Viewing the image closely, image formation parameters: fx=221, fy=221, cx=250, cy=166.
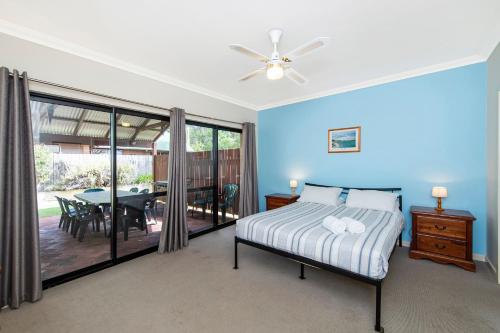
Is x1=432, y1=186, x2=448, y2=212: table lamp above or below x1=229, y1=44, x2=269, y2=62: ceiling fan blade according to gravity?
below

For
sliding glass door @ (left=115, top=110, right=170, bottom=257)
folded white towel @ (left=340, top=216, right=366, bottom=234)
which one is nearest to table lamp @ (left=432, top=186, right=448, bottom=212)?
folded white towel @ (left=340, top=216, right=366, bottom=234)

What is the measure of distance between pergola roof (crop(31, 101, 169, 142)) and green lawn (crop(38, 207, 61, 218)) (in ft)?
3.09

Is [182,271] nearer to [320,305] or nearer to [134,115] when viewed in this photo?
[320,305]

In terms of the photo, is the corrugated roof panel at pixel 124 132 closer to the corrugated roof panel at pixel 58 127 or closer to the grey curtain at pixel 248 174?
the corrugated roof panel at pixel 58 127

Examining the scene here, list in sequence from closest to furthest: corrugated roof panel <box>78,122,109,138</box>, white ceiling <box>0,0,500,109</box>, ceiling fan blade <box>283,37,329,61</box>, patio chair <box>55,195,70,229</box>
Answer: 1. ceiling fan blade <box>283,37,329,61</box>
2. white ceiling <box>0,0,500,109</box>
3. patio chair <box>55,195,70,229</box>
4. corrugated roof panel <box>78,122,109,138</box>

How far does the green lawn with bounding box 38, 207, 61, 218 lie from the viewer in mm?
2695

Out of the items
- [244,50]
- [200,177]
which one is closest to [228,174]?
[200,177]

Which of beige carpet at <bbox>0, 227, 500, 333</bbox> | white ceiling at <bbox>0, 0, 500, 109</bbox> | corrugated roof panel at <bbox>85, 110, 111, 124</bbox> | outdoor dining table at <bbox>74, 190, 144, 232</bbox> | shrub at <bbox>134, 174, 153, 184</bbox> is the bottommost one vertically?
beige carpet at <bbox>0, 227, 500, 333</bbox>

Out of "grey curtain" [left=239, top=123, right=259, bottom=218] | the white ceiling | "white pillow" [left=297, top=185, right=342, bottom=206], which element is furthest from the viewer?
"grey curtain" [left=239, top=123, right=259, bottom=218]

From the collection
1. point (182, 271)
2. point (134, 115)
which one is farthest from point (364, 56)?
point (182, 271)

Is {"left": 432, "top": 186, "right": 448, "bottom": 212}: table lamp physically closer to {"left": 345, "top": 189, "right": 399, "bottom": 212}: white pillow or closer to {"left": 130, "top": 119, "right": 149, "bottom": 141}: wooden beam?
{"left": 345, "top": 189, "right": 399, "bottom": 212}: white pillow

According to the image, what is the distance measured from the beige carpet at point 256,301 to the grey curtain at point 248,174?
2.04 metres

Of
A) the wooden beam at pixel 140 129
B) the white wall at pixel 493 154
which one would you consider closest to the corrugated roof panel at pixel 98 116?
the wooden beam at pixel 140 129

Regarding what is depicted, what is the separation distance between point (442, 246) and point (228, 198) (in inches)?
154
